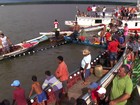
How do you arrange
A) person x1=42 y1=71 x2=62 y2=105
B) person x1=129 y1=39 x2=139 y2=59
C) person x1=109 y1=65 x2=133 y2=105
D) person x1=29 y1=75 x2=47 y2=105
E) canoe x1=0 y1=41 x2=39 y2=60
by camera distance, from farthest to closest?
1. canoe x1=0 y1=41 x2=39 y2=60
2. person x1=129 y1=39 x2=139 y2=59
3. person x1=42 y1=71 x2=62 y2=105
4. person x1=29 y1=75 x2=47 y2=105
5. person x1=109 y1=65 x2=133 y2=105

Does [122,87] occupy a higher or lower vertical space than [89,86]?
higher

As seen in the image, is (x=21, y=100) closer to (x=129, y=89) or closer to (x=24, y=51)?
(x=129, y=89)

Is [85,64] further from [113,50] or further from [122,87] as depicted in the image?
[122,87]

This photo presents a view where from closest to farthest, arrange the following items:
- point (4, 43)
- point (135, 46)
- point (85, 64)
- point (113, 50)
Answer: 1. point (85, 64)
2. point (113, 50)
3. point (135, 46)
4. point (4, 43)

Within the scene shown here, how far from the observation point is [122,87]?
23.1ft

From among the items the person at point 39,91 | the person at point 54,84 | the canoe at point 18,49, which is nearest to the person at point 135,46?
the person at point 54,84

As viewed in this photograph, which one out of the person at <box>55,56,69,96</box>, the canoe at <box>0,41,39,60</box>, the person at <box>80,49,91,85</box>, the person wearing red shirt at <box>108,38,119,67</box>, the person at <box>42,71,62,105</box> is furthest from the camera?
the canoe at <box>0,41,39,60</box>

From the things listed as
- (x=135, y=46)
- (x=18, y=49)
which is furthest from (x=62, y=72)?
(x=18, y=49)

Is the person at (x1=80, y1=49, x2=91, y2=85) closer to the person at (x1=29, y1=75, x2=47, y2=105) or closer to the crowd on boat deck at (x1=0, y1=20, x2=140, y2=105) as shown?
the crowd on boat deck at (x1=0, y1=20, x2=140, y2=105)

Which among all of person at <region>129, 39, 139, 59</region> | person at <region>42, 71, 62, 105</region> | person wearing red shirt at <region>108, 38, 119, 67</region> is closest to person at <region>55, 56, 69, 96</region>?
person at <region>42, 71, 62, 105</region>

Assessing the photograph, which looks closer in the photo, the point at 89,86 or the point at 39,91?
the point at 89,86

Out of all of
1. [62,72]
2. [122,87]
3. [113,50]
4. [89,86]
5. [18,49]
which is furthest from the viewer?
[18,49]

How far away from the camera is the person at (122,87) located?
6.96 m

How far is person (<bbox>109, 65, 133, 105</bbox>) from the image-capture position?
6957 mm
